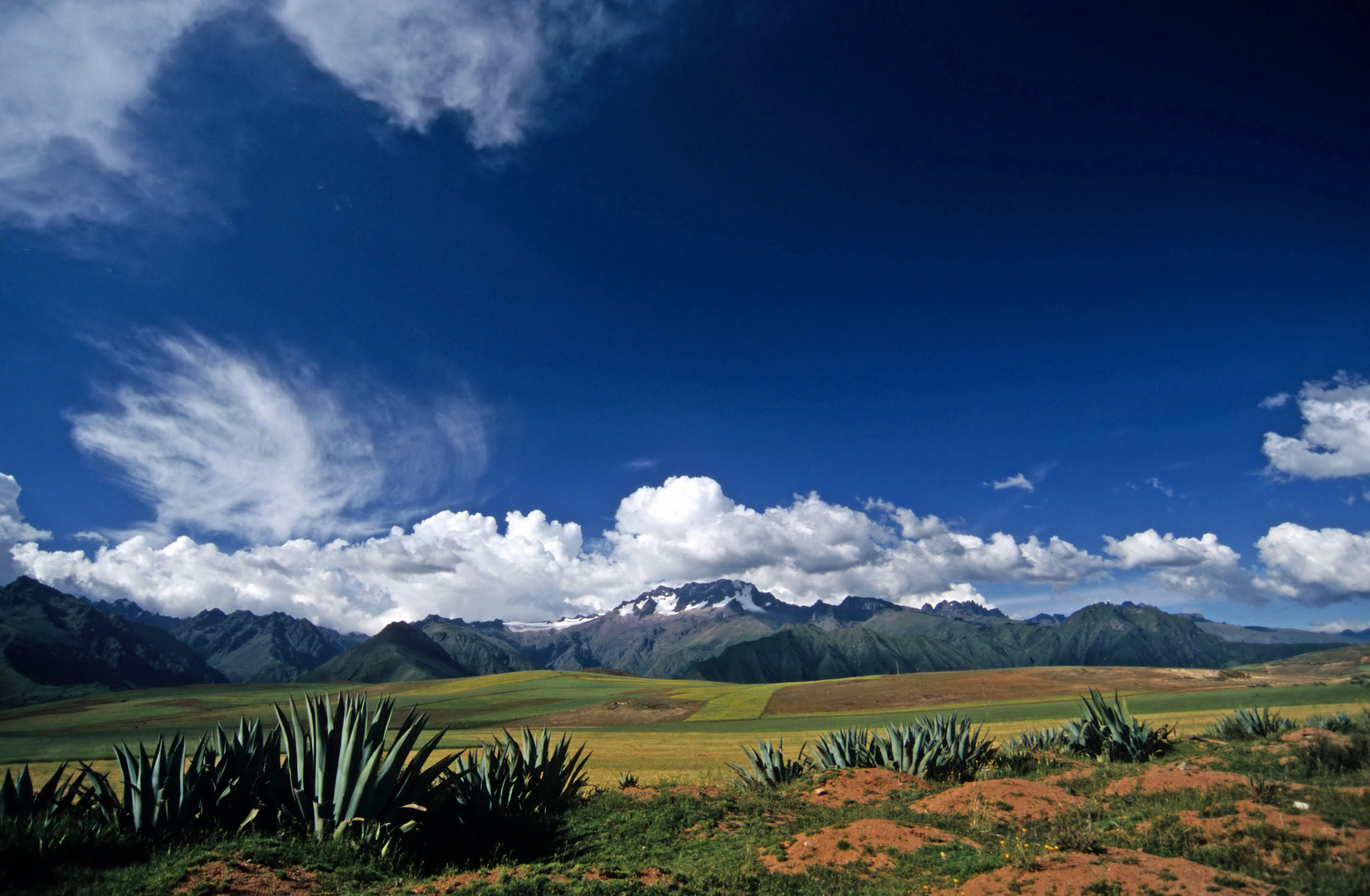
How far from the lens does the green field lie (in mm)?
36188

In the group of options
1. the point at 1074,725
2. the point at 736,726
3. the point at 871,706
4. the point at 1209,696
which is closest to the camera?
the point at 1074,725

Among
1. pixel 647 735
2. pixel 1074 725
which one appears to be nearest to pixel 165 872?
pixel 1074 725

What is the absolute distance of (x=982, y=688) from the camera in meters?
79.9

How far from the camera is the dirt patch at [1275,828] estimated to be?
7.88m

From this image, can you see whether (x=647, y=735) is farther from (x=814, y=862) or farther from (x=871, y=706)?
(x=814, y=862)

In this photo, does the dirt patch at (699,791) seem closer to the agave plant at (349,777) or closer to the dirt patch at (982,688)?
the agave plant at (349,777)

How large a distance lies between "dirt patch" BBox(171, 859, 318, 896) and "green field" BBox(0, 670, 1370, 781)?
167 centimetres

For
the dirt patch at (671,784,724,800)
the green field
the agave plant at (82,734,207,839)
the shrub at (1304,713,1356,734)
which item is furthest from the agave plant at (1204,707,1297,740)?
the agave plant at (82,734,207,839)

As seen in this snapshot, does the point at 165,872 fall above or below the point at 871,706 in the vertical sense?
above

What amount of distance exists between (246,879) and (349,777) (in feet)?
6.16

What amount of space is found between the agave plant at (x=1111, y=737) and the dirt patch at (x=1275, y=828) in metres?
7.49

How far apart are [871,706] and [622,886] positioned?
7087 cm

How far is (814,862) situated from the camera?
359 inches

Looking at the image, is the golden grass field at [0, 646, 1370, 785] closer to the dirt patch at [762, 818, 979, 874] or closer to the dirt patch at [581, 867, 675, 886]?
the dirt patch at [581, 867, 675, 886]
